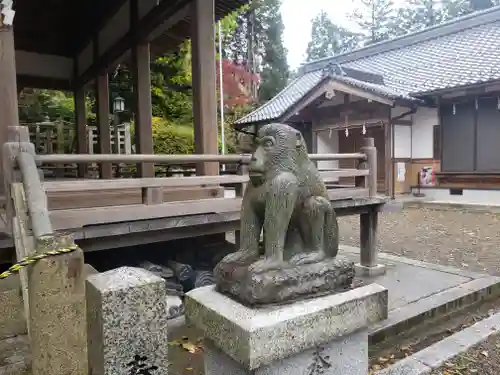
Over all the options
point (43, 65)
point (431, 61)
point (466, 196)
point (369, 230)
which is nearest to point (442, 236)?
point (369, 230)

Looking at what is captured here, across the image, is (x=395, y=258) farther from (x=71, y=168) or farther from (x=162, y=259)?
(x=71, y=168)

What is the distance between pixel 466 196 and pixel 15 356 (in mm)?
13590

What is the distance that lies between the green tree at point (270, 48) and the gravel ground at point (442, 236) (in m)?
20.3

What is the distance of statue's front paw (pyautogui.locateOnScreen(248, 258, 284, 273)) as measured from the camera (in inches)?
81.2

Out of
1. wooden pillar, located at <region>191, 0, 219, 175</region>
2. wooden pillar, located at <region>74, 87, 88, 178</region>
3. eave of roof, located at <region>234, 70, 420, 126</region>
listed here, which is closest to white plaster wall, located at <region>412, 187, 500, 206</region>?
eave of roof, located at <region>234, 70, 420, 126</region>

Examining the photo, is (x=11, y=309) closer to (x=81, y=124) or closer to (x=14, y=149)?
(x=14, y=149)

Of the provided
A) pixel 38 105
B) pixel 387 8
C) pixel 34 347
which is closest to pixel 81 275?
pixel 34 347

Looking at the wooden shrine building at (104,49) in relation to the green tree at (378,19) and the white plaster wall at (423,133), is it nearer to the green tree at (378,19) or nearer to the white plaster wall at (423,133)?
the white plaster wall at (423,133)

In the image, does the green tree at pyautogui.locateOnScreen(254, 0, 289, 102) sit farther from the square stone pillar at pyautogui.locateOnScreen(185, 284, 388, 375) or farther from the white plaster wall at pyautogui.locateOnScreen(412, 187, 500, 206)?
the square stone pillar at pyautogui.locateOnScreen(185, 284, 388, 375)

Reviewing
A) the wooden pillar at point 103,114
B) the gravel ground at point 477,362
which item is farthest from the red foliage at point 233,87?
the gravel ground at point 477,362

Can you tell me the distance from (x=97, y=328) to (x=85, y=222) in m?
2.14

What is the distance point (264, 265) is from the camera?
6.88ft

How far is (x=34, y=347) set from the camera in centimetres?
259

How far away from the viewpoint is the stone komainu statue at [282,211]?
2.13 m
